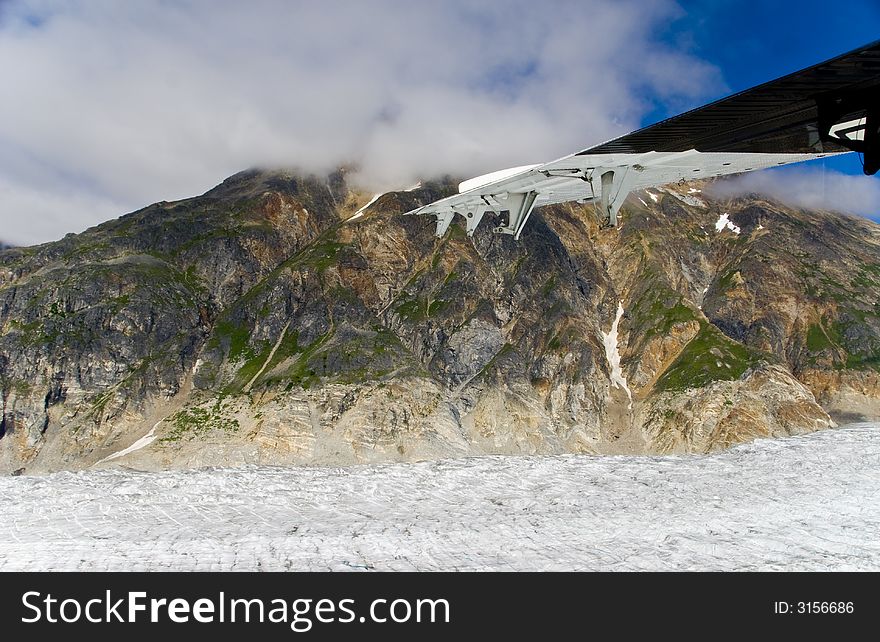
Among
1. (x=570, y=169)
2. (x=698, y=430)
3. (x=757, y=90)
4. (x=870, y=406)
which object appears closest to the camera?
(x=757, y=90)

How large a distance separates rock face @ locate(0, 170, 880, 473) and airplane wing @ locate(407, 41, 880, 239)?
4855 inches

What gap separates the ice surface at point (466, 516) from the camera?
34.9 feet

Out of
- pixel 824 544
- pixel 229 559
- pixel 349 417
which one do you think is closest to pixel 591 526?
pixel 824 544

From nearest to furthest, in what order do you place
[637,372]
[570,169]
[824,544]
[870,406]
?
[824,544], [570,169], [870,406], [637,372]

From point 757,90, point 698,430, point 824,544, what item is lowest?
point 698,430

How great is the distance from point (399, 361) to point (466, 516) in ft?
497

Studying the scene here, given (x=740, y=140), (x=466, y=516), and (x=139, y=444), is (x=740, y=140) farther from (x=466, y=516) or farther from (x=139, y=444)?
(x=139, y=444)

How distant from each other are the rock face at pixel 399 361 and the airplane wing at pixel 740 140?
405ft

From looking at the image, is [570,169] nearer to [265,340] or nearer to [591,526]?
[591,526]

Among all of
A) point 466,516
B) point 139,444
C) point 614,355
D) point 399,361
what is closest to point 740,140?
point 466,516

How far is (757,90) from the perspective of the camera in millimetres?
10414

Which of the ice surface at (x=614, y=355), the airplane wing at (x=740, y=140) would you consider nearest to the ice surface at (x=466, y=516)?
the airplane wing at (x=740, y=140)
